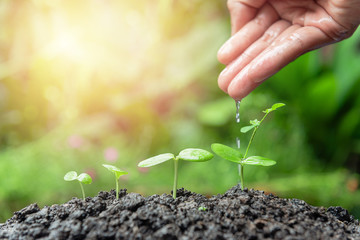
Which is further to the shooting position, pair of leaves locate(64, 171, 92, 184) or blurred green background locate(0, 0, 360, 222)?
blurred green background locate(0, 0, 360, 222)

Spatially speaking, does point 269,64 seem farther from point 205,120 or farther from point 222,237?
point 205,120

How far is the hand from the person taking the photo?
110 cm

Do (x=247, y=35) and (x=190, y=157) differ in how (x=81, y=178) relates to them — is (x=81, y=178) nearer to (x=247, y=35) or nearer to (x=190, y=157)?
(x=190, y=157)

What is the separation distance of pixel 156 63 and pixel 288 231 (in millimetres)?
2412

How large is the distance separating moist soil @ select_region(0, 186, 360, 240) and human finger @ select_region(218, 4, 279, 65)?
544mm

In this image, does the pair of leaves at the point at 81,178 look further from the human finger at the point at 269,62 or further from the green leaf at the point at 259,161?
the human finger at the point at 269,62

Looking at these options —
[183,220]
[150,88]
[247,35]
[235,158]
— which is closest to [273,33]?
[247,35]

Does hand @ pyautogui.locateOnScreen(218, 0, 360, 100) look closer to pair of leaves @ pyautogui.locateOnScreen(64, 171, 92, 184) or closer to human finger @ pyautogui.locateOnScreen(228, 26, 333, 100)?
human finger @ pyautogui.locateOnScreen(228, 26, 333, 100)

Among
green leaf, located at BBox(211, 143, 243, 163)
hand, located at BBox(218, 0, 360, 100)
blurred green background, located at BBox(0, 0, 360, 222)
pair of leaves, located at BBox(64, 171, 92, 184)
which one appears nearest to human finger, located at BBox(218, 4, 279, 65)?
hand, located at BBox(218, 0, 360, 100)

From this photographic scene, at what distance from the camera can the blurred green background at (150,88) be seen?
263 cm

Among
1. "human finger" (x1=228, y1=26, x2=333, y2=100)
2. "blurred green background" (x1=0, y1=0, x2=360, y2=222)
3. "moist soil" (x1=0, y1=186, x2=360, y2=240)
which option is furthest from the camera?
"blurred green background" (x1=0, y1=0, x2=360, y2=222)

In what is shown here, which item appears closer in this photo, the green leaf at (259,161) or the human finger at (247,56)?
the green leaf at (259,161)

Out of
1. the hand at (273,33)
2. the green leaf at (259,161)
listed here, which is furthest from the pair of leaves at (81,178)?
the hand at (273,33)

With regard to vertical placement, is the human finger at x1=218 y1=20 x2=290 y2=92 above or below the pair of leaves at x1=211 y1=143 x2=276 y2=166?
above
